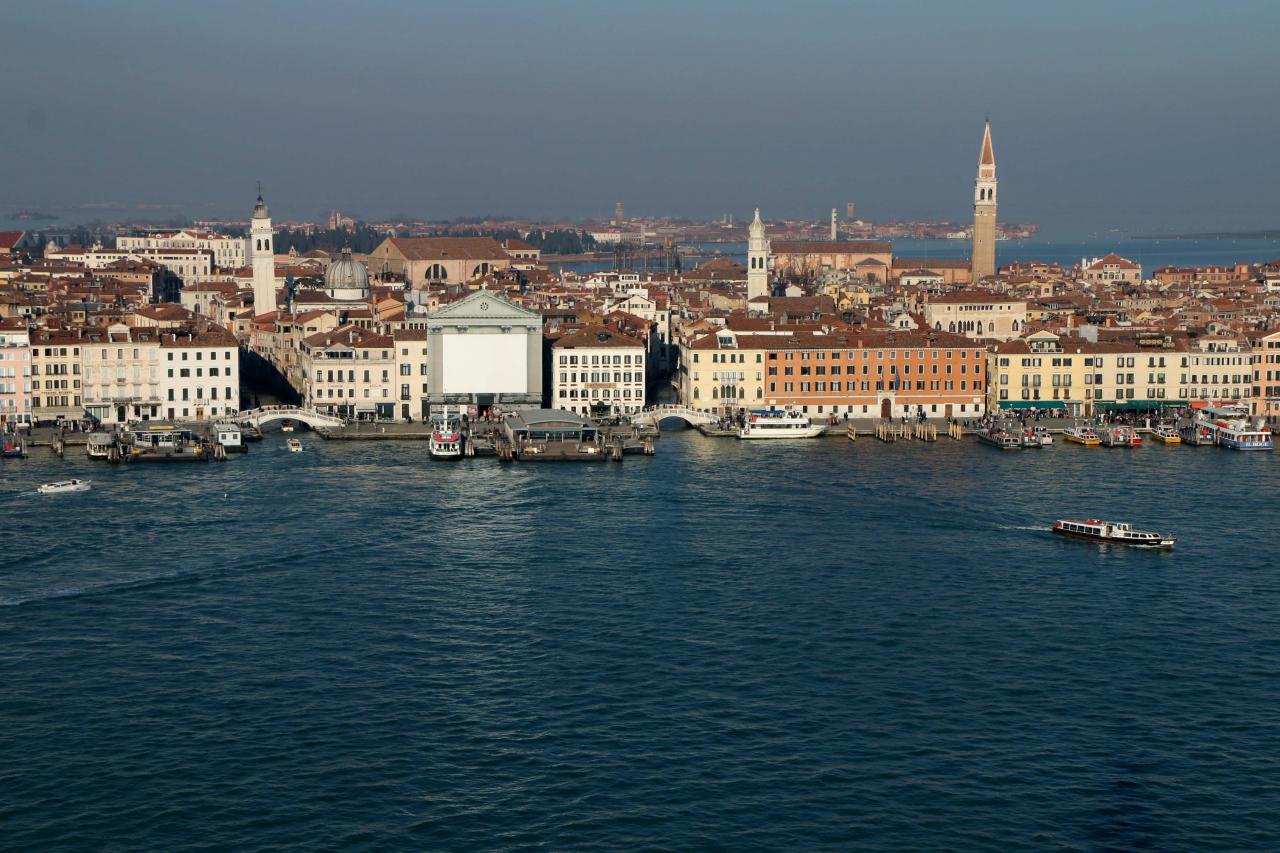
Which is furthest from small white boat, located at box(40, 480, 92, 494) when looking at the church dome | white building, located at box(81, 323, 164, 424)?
the church dome

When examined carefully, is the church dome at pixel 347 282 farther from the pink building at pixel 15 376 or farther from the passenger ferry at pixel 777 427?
the passenger ferry at pixel 777 427

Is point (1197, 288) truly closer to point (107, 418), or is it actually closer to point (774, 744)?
point (107, 418)

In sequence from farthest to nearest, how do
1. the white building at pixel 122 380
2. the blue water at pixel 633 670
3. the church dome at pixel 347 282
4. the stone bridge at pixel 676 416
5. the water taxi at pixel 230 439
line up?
the church dome at pixel 347 282, the stone bridge at pixel 676 416, the white building at pixel 122 380, the water taxi at pixel 230 439, the blue water at pixel 633 670

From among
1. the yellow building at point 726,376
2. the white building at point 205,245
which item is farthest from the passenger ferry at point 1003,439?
the white building at point 205,245

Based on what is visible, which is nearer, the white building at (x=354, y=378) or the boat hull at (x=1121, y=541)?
the boat hull at (x=1121, y=541)

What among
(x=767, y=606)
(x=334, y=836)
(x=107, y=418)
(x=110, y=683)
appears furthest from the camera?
(x=107, y=418)

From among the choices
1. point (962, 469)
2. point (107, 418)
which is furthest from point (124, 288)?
point (962, 469)

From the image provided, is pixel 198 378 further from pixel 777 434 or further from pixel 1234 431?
pixel 1234 431
